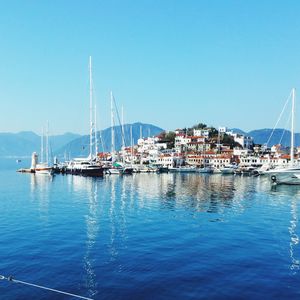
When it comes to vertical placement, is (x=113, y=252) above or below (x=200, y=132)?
below

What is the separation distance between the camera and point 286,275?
18.2 m

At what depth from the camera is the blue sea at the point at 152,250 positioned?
16312mm

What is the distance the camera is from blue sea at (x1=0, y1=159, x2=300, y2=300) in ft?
53.5

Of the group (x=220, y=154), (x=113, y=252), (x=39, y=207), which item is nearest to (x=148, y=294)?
(x=113, y=252)

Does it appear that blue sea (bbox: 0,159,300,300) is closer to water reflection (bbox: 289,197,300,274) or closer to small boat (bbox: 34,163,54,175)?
water reflection (bbox: 289,197,300,274)

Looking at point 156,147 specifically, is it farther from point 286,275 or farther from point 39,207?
point 286,275

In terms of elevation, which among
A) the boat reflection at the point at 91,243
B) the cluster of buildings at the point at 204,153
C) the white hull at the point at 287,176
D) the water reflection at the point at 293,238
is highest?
the cluster of buildings at the point at 204,153

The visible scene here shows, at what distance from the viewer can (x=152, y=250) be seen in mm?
22422

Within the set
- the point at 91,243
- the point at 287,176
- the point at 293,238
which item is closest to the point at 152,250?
the point at 91,243

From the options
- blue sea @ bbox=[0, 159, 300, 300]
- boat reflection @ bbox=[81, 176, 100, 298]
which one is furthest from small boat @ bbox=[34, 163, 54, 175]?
blue sea @ bbox=[0, 159, 300, 300]

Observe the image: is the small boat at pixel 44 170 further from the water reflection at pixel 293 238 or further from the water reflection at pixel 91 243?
the water reflection at pixel 293 238

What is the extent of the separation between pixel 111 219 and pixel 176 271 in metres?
15.1

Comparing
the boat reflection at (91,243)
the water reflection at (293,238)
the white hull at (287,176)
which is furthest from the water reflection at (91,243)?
the white hull at (287,176)

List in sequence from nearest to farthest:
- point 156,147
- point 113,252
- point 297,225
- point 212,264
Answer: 1. point 212,264
2. point 113,252
3. point 297,225
4. point 156,147
